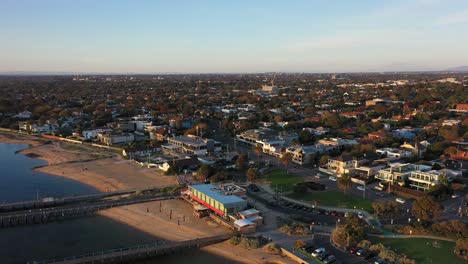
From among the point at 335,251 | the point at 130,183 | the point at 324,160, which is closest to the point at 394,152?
the point at 324,160

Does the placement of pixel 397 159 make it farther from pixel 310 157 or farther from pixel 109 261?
pixel 109 261

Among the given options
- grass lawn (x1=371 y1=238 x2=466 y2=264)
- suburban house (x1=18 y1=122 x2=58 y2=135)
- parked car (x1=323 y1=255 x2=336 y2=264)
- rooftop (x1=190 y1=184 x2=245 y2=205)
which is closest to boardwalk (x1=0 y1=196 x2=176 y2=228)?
rooftop (x1=190 y1=184 x2=245 y2=205)

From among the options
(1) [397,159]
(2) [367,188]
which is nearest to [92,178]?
(2) [367,188]

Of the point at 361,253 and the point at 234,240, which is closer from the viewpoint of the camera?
the point at 361,253

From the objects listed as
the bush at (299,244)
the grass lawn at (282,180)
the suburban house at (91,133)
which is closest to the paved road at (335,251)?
the bush at (299,244)

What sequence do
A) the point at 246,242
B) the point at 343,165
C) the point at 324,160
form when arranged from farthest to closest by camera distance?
the point at 324,160, the point at 343,165, the point at 246,242

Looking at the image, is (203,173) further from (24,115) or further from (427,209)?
(24,115)
